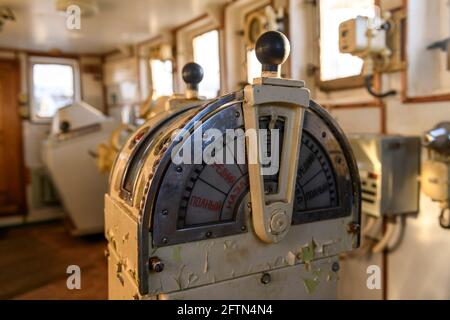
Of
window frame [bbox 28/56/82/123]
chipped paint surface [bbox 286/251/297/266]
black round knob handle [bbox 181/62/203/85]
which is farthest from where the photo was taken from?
window frame [bbox 28/56/82/123]

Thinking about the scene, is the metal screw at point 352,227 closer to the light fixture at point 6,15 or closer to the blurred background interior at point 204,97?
the blurred background interior at point 204,97

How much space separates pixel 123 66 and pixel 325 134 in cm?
415

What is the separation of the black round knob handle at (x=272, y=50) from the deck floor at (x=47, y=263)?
2.37 m

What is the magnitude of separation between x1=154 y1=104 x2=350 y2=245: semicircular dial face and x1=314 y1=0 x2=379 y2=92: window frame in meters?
1.13

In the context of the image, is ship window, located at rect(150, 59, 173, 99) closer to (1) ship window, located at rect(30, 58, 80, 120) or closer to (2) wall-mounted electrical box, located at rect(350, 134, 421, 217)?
(1) ship window, located at rect(30, 58, 80, 120)

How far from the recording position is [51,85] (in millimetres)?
5043

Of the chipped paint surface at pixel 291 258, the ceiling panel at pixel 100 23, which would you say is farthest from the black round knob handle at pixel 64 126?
the chipped paint surface at pixel 291 258

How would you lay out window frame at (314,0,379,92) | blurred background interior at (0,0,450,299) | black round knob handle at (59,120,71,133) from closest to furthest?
blurred background interior at (0,0,450,299) < window frame at (314,0,379,92) < black round knob handle at (59,120,71,133)

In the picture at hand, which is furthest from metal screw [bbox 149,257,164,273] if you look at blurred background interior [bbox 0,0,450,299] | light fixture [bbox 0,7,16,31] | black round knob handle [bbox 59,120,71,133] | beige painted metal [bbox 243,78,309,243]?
black round knob handle [bbox 59,120,71,133]

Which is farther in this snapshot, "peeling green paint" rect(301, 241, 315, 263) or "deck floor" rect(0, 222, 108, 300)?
"deck floor" rect(0, 222, 108, 300)

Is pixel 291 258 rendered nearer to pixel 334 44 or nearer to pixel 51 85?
pixel 334 44

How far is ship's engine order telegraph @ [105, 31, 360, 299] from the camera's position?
1006 mm

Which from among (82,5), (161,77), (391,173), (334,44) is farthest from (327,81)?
(161,77)

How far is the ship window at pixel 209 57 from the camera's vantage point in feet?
11.2
